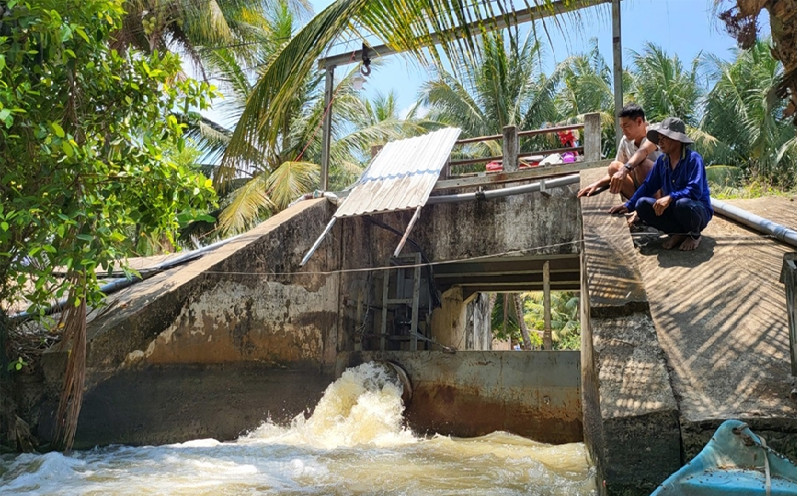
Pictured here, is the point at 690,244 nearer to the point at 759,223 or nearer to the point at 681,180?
the point at 681,180

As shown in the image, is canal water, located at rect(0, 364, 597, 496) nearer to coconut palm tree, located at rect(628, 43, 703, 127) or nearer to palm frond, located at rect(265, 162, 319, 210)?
palm frond, located at rect(265, 162, 319, 210)

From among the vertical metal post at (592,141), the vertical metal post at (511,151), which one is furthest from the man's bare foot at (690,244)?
the vertical metal post at (511,151)

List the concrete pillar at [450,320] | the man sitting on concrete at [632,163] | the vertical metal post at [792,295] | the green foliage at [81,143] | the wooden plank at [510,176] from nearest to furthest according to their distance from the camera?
the vertical metal post at [792,295]
the green foliage at [81,143]
the man sitting on concrete at [632,163]
the wooden plank at [510,176]
the concrete pillar at [450,320]

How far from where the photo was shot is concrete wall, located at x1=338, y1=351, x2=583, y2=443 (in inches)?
Answer: 318

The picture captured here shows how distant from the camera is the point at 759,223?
15.7ft

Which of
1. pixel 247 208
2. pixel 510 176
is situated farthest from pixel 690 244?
pixel 247 208

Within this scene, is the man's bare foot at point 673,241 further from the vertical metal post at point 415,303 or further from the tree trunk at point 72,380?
the vertical metal post at point 415,303

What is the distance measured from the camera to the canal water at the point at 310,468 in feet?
13.6

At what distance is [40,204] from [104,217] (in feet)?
1.23

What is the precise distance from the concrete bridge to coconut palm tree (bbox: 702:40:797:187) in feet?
36.7

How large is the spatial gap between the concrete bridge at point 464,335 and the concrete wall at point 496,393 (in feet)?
0.07

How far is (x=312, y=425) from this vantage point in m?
7.73

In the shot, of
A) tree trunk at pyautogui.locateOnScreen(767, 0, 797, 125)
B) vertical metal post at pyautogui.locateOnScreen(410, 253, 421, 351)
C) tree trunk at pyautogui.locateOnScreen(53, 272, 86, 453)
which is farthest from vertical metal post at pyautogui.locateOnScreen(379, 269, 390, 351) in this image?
tree trunk at pyautogui.locateOnScreen(767, 0, 797, 125)

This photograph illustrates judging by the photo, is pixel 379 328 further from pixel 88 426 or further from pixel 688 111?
pixel 688 111
